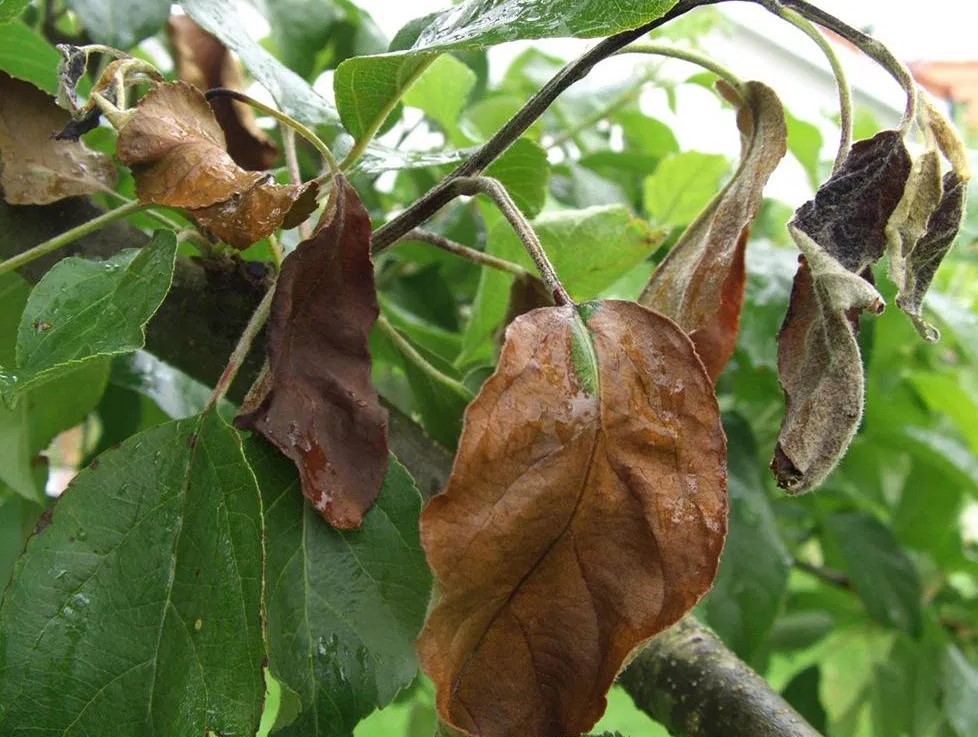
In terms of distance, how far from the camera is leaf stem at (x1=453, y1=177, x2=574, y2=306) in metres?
0.30

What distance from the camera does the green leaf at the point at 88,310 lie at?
0.31 meters

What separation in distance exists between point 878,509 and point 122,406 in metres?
0.68

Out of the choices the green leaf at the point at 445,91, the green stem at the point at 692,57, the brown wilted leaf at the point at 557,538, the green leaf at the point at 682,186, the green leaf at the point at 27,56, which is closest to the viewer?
the brown wilted leaf at the point at 557,538

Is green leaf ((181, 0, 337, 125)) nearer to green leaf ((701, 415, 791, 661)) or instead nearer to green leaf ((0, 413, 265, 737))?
green leaf ((0, 413, 265, 737))

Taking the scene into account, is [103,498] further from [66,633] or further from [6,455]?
[6,455]

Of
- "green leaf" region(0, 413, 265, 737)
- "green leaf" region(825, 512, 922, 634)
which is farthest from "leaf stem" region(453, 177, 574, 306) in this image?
"green leaf" region(825, 512, 922, 634)

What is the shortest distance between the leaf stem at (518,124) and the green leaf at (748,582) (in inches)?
11.9

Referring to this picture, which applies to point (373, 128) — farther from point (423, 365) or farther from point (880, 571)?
point (880, 571)

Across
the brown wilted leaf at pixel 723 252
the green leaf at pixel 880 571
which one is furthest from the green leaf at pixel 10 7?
the green leaf at pixel 880 571

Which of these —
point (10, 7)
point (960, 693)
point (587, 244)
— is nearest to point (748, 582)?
point (587, 244)

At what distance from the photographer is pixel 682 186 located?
712mm

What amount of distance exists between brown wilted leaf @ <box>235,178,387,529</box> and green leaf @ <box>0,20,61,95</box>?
0.75 ft

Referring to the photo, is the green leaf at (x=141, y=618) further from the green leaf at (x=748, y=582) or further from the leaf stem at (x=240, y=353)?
the green leaf at (x=748, y=582)

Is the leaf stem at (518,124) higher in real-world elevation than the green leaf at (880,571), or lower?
higher
